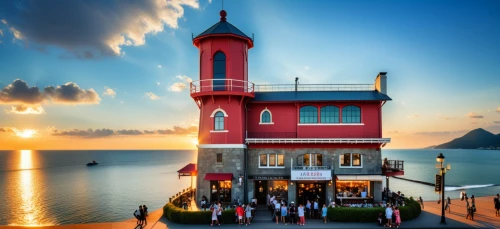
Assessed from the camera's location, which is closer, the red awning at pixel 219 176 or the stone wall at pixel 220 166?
the red awning at pixel 219 176

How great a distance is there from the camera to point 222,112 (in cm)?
3027

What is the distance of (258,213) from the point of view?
28.5m

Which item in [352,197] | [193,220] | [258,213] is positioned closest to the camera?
[193,220]

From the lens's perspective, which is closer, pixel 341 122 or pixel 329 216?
pixel 329 216

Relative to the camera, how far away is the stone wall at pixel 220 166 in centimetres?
2938

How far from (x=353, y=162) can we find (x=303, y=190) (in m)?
5.05

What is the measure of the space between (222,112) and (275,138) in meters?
5.25

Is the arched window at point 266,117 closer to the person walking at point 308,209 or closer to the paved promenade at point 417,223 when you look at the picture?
the paved promenade at point 417,223

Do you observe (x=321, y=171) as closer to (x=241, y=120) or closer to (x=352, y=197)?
(x=352, y=197)

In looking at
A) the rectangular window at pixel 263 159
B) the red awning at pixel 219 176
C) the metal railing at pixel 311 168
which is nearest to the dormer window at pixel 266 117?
the rectangular window at pixel 263 159

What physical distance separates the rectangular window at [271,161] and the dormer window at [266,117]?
3.13 m

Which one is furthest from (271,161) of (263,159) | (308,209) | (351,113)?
(351,113)

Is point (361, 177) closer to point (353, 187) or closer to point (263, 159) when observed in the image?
point (353, 187)

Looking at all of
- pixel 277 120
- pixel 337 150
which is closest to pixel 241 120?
pixel 277 120
